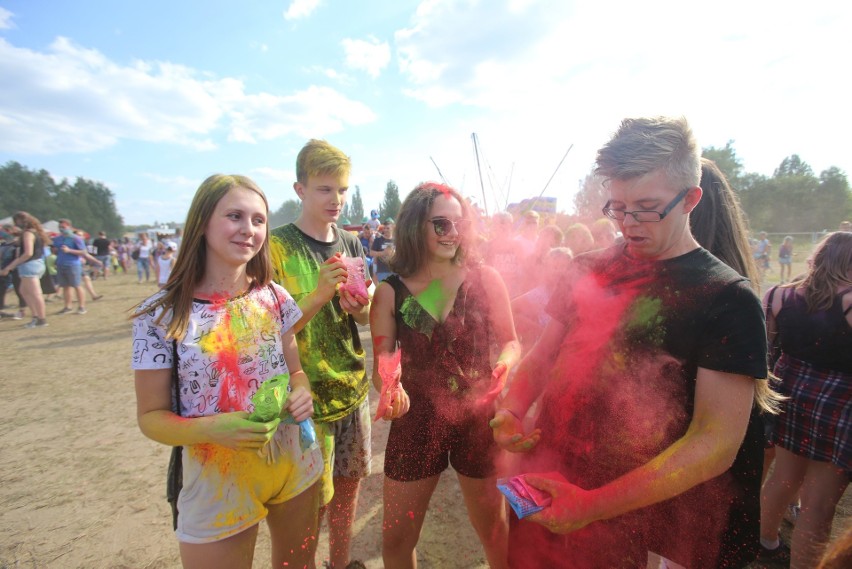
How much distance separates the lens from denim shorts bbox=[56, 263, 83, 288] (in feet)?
30.5

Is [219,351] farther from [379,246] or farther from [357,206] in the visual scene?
[357,206]

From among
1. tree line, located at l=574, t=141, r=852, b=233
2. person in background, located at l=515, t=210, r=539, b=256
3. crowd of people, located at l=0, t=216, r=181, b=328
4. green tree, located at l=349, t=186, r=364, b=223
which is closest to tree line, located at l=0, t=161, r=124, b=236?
green tree, located at l=349, t=186, r=364, b=223

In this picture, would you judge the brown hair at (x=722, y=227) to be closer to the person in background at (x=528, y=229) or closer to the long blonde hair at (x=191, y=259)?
the long blonde hair at (x=191, y=259)

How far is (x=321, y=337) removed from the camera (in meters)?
2.20

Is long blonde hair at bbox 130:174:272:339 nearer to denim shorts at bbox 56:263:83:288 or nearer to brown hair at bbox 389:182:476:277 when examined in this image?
brown hair at bbox 389:182:476:277

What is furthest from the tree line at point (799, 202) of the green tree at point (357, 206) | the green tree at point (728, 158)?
the green tree at point (357, 206)

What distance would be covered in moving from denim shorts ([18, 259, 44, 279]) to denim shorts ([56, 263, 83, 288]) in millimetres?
1217

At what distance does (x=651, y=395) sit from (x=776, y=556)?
2301 millimetres

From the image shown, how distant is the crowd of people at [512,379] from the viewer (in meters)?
1.27

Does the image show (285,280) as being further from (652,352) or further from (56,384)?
(56,384)

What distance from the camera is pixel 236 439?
4.67 feet

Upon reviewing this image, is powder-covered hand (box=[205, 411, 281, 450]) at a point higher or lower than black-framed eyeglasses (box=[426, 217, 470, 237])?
lower

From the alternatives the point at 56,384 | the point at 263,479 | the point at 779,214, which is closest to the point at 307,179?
the point at 263,479

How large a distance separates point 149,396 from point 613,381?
1.70 metres
